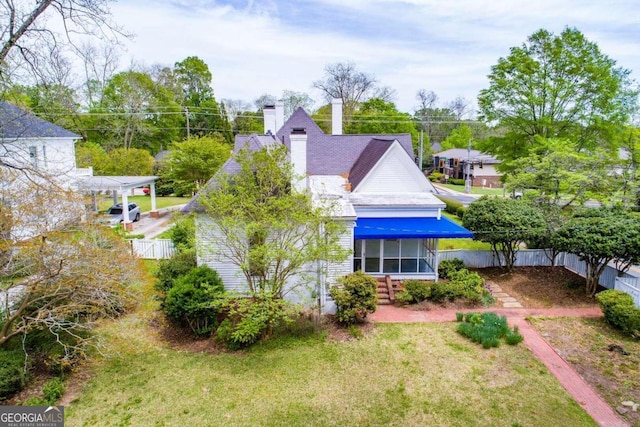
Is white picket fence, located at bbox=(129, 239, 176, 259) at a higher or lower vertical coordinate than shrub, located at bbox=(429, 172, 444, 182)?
lower

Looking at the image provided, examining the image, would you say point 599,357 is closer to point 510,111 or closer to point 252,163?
point 252,163

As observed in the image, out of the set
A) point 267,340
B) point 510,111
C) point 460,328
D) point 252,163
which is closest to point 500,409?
point 460,328

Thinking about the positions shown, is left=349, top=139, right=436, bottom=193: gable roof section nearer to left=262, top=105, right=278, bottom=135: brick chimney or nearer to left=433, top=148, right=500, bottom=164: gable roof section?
left=262, top=105, right=278, bottom=135: brick chimney

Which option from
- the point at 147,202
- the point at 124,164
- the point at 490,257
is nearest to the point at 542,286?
the point at 490,257

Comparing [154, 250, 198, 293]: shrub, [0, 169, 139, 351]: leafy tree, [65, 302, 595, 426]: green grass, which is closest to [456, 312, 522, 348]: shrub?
[65, 302, 595, 426]: green grass

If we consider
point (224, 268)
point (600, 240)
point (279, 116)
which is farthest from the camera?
point (279, 116)

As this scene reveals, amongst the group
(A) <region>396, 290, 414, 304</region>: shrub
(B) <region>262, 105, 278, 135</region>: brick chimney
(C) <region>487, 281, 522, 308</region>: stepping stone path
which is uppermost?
(B) <region>262, 105, 278, 135</region>: brick chimney

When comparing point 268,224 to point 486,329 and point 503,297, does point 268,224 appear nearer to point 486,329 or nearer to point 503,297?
point 486,329
